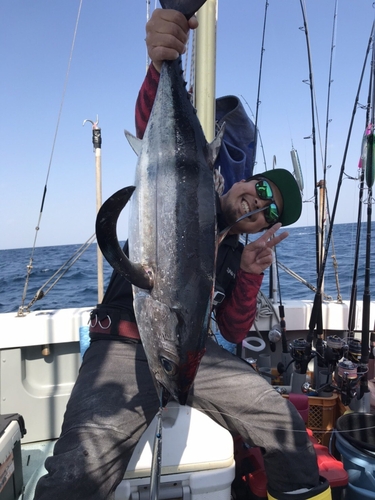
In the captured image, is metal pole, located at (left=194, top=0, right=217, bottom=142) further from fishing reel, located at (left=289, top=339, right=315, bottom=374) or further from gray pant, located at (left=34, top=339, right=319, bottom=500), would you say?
fishing reel, located at (left=289, top=339, right=315, bottom=374)

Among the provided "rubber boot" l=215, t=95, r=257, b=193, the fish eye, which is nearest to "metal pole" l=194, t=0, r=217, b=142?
"rubber boot" l=215, t=95, r=257, b=193

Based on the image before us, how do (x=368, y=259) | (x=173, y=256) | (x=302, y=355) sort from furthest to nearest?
(x=368, y=259) → (x=302, y=355) → (x=173, y=256)

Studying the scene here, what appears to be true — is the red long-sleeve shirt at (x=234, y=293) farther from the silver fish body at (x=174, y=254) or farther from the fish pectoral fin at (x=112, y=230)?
the fish pectoral fin at (x=112, y=230)

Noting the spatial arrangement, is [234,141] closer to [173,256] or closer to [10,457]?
[173,256]

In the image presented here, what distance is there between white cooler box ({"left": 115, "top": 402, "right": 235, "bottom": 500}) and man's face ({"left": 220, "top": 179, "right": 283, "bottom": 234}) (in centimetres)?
110

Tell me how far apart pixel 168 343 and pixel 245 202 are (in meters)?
1.02

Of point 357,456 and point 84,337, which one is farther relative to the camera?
point 84,337

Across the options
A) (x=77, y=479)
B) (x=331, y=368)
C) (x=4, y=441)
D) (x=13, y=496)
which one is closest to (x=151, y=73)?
(x=77, y=479)

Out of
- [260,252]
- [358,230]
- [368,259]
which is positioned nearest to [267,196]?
[260,252]

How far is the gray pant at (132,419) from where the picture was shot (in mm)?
1491

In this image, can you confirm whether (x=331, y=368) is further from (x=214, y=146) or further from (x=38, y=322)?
(x=38, y=322)

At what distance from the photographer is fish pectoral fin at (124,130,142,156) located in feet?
4.84

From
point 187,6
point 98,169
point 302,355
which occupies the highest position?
point 187,6

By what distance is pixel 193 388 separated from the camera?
6.42 ft
